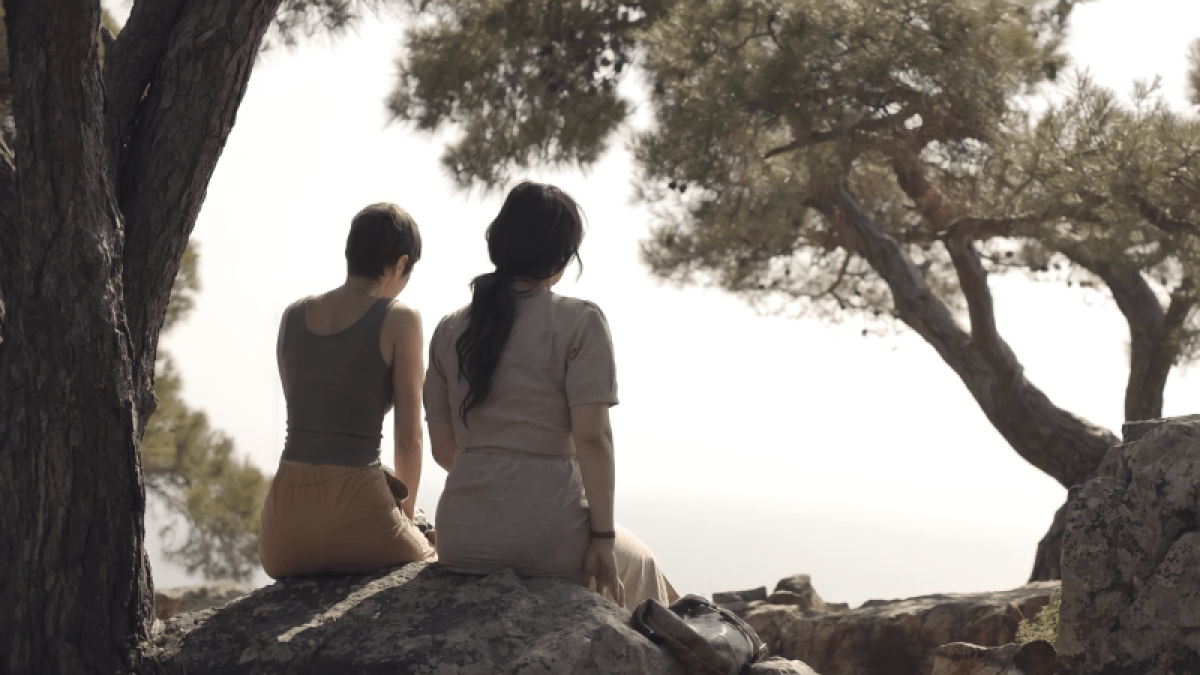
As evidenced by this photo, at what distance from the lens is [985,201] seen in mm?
6133

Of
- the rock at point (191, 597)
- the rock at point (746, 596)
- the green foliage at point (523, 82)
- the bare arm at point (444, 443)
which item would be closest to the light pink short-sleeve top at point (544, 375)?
the bare arm at point (444, 443)

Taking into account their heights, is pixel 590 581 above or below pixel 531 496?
below

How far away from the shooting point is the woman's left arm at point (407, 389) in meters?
2.48

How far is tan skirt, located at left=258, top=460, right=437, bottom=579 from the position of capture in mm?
2430

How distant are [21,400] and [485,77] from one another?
4483 mm

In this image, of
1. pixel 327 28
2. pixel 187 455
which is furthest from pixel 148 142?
pixel 187 455

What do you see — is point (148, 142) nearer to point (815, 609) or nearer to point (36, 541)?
point (36, 541)

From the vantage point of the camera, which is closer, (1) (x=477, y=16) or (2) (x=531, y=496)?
(2) (x=531, y=496)

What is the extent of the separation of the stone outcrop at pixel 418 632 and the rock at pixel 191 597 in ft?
15.6

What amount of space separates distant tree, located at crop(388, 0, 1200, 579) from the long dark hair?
12.1 feet

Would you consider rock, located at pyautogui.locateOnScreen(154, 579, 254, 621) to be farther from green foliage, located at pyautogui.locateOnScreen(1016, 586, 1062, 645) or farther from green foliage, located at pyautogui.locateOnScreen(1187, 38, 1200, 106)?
green foliage, located at pyautogui.locateOnScreen(1187, 38, 1200, 106)

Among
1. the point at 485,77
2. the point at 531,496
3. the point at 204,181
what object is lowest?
the point at 531,496

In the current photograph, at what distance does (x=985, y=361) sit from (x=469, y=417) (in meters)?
4.91

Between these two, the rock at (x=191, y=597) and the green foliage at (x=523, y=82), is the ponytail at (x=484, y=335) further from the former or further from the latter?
the rock at (x=191, y=597)
